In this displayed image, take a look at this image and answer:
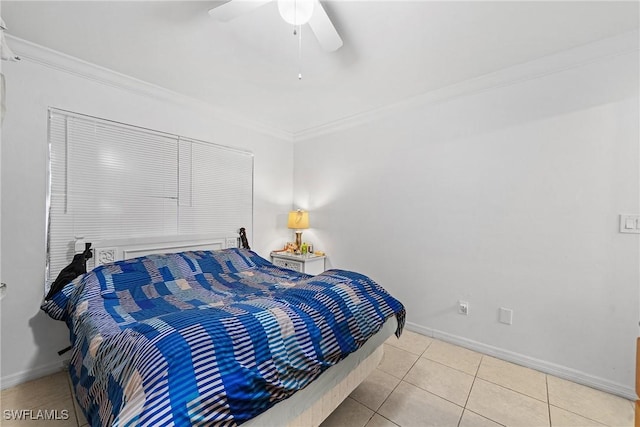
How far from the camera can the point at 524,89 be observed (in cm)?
221

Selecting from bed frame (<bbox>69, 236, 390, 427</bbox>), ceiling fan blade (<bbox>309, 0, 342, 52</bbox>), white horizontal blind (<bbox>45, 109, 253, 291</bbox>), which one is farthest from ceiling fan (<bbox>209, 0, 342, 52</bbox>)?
bed frame (<bbox>69, 236, 390, 427</bbox>)

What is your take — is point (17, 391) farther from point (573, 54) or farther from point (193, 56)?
point (573, 54)

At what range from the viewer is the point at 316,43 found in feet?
6.39

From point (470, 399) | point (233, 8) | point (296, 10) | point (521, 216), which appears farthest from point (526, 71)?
point (470, 399)

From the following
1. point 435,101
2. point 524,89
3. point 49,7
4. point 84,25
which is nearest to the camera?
point 49,7

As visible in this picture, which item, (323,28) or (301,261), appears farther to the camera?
(301,261)

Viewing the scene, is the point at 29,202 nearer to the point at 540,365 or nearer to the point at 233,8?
the point at 233,8

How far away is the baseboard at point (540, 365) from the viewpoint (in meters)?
1.85

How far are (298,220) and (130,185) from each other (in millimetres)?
1898

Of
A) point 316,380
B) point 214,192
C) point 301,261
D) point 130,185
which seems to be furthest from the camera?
point 301,261

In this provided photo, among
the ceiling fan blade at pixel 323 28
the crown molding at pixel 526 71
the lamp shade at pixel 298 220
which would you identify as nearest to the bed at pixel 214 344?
the lamp shade at pixel 298 220

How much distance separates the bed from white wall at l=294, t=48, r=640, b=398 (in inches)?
39.1

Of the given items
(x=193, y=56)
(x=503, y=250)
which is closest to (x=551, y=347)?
(x=503, y=250)

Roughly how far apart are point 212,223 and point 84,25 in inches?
75.2
